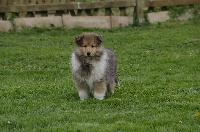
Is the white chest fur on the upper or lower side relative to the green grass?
upper

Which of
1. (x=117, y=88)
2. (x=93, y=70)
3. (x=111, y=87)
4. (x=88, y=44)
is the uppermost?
(x=88, y=44)

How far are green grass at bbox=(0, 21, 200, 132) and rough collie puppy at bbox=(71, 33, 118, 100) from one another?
0.66 ft

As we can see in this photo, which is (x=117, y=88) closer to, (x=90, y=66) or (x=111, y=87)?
(x=111, y=87)

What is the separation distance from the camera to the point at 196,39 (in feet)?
59.7

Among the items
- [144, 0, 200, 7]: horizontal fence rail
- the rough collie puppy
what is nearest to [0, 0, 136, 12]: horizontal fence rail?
[144, 0, 200, 7]: horizontal fence rail

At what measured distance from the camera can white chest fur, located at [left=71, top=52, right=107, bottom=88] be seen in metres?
10.0

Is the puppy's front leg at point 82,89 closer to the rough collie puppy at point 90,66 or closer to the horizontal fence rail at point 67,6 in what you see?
the rough collie puppy at point 90,66

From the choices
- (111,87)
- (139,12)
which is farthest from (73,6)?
(111,87)

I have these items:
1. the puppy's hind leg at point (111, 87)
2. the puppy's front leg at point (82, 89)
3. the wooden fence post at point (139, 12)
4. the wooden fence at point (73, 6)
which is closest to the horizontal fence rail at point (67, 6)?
the wooden fence at point (73, 6)

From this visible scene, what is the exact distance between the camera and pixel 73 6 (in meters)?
20.9

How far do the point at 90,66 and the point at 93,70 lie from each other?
0.08 m

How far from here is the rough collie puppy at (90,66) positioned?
390 inches

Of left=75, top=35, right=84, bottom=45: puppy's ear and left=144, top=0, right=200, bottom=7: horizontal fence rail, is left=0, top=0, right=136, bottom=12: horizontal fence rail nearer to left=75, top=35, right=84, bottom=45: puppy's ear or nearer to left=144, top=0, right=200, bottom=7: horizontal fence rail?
left=144, top=0, right=200, bottom=7: horizontal fence rail

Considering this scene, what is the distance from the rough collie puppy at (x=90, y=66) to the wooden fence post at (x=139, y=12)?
37.9 feet
